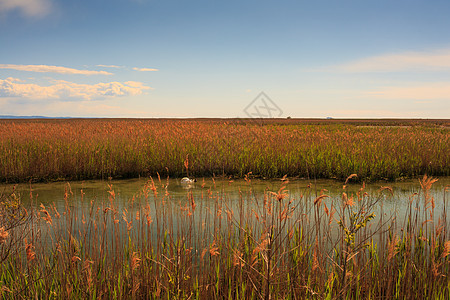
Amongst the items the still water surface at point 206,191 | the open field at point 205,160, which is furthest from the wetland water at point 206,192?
the open field at point 205,160

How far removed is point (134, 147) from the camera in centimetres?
935

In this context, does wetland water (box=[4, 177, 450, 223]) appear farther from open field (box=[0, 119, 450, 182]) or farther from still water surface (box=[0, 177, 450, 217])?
open field (box=[0, 119, 450, 182])

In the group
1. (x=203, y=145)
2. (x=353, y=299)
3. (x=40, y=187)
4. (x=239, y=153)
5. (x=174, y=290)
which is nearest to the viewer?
(x=174, y=290)

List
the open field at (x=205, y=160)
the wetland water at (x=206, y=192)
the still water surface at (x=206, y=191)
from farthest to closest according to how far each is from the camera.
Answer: the open field at (x=205, y=160)
the still water surface at (x=206, y=191)
the wetland water at (x=206, y=192)

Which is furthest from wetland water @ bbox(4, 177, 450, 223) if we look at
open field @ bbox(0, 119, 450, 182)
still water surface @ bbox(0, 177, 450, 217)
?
open field @ bbox(0, 119, 450, 182)

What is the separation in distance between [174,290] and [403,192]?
566 cm

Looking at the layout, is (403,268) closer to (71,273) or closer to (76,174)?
(71,273)

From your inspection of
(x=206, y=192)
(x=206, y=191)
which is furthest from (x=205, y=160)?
(x=206, y=192)

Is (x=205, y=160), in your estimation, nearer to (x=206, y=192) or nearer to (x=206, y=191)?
(x=206, y=191)

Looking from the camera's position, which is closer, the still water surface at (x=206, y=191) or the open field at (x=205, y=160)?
the still water surface at (x=206, y=191)

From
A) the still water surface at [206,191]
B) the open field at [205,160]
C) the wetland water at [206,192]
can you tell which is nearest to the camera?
the wetland water at [206,192]

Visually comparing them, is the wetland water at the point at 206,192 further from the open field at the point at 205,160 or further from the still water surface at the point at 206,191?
the open field at the point at 205,160

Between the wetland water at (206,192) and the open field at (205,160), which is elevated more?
the open field at (205,160)

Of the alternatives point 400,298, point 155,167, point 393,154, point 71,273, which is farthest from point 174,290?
point 393,154
